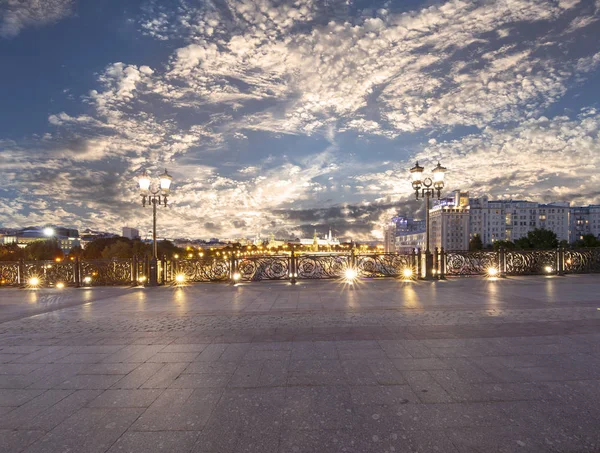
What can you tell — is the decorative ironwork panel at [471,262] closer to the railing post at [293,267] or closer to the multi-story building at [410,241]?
the railing post at [293,267]

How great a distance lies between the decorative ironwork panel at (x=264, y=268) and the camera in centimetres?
1652

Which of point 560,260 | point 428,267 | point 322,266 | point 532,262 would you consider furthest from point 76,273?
point 560,260

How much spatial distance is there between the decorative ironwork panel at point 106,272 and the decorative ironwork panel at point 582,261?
24.7 meters

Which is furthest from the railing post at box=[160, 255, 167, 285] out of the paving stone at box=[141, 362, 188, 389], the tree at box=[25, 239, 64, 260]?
the tree at box=[25, 239, 64, 260]

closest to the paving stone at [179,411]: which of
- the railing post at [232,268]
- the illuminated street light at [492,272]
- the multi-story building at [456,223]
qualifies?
the railing post at [232,268]

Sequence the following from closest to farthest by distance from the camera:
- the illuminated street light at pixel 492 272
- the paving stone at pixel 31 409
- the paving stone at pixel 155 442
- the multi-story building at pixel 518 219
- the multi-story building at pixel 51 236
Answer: the paving stone at pixel 155 442 → the paving stone at pixel 31 409 → the illuminated street light at pixel 492 272 → the multi-story building at pixel 518 219 → the multi-story building at pixel 51 236

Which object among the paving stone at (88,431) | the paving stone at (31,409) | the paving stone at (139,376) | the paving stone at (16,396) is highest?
the paving stone at (88,431)

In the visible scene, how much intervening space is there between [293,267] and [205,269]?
5049mm

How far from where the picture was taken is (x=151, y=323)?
7.74 metres

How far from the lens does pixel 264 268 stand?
16562 mm

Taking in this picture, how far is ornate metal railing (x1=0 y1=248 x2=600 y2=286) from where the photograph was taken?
16.0 m

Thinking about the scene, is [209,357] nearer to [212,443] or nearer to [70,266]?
[212,443]

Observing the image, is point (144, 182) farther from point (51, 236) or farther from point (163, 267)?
point (51, 236)

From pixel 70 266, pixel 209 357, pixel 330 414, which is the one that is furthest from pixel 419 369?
pixel 70 266
